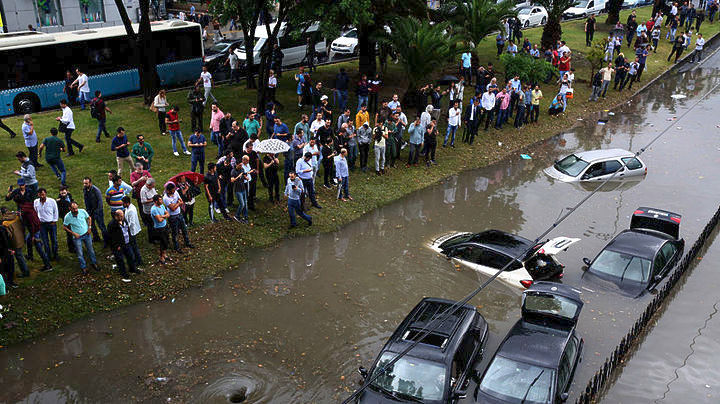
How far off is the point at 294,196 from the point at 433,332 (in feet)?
21.9

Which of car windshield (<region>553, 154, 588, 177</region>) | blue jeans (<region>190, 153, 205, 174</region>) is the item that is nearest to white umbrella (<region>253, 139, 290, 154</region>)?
blue jeans (<region>190, 153, 205, 174</region>)

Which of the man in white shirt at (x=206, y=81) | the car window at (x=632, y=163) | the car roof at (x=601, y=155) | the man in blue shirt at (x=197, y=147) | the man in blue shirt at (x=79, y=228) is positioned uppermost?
the man in white shirt at (x=206, y=81)

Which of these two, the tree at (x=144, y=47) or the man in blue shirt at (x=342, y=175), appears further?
the tree at (x=144, y=47)

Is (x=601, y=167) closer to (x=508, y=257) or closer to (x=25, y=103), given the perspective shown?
(x=508, y=257)

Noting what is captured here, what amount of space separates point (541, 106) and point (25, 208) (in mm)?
22402

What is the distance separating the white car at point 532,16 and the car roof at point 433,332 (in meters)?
34.9

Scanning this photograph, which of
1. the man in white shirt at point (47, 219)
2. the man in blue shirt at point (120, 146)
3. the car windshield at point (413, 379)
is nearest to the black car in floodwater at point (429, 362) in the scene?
the car windshield at point (413, 379)

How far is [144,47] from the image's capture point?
23.3 m

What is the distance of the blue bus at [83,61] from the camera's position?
22.0 m

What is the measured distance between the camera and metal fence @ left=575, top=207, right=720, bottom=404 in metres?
10.1

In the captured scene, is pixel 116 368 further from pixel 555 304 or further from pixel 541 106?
pixel 541 106

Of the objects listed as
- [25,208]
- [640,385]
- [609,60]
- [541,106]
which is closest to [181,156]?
[25,208]

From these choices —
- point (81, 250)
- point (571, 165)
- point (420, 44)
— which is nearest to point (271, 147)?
point (81, 250)

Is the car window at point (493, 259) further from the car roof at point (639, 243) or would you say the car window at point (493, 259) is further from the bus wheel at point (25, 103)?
the bus wheel at point (25, 103)
